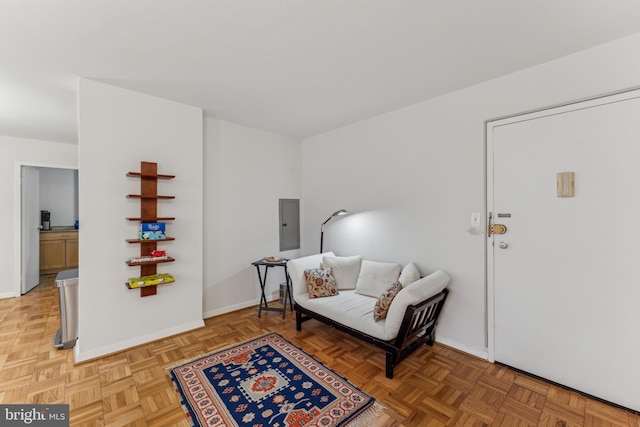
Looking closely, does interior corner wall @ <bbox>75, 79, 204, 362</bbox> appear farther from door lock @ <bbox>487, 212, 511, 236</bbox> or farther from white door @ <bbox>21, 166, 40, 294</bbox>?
white door @ <bbox>21, 166, 40, 294</bbox>

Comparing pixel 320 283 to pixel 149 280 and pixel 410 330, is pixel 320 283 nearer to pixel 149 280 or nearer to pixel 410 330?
pixel 410 330

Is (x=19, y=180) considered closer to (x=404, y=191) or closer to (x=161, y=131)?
(x=161, y=131)

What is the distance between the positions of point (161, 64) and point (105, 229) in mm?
1588

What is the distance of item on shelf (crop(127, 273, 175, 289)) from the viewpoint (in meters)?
2.62

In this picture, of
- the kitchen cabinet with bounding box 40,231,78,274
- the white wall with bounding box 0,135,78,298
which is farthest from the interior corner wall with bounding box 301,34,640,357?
the kitchen cabinet with bounding box 40,231,78,274

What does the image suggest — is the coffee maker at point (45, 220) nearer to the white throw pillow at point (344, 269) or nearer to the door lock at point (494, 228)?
the white throw pillow at point (344, 269)

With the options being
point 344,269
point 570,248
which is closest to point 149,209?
point 344,269

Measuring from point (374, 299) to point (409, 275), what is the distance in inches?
19.6

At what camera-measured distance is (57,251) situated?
5.58m

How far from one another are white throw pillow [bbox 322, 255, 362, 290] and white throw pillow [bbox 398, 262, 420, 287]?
2.12 feet

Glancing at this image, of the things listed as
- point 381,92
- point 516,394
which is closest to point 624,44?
point 381,92

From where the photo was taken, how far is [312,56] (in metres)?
2.06

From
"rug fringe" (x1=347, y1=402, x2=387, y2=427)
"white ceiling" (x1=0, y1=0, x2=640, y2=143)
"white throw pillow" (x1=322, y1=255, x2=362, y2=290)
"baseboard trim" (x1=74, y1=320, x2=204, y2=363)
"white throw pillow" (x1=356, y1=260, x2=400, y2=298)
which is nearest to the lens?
"white ceiling" (x1=0, y1=0, x2=640, y2=143)

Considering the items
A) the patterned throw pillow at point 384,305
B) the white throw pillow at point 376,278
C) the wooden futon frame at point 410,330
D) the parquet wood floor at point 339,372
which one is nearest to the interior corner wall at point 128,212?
the parquet wood floor at point 339,372
